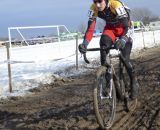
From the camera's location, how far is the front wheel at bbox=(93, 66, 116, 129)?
646 cm

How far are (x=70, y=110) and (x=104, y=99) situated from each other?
179 cm

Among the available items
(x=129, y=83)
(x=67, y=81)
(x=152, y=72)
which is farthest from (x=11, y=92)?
(x=129, y=83)

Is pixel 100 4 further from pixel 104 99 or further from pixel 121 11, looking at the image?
pixel 104 99

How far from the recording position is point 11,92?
1199 cm

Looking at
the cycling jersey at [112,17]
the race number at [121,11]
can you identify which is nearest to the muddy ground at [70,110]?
the cycling jersey at [112,17]

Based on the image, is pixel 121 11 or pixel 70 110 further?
pixel 70 110

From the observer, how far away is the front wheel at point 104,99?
646 centimetres

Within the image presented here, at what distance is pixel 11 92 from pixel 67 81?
1.97 meters

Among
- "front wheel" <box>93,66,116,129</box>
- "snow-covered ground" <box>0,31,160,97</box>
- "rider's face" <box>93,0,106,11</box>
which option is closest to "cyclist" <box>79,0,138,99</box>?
"rider's face" <box>93,0,106,11</box>

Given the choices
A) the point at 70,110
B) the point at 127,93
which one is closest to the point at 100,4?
the point at 127,93

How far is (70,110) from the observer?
27.7ft

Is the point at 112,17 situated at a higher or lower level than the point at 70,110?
higher

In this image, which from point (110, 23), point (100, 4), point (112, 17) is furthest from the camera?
point (110, 23)

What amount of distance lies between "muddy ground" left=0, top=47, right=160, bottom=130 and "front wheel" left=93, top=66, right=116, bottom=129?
19 cm
